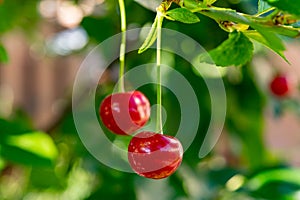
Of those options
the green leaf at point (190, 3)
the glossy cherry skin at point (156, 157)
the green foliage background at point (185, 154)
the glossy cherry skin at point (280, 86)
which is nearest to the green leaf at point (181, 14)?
the green leaf at point (190, 3)

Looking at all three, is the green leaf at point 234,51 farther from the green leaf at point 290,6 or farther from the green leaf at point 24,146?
the green leaf at point 24,146

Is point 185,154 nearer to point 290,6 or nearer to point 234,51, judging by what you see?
point 234,51

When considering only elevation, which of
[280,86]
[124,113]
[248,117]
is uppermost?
[124,113]

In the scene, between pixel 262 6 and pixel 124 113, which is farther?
pixel 124 113

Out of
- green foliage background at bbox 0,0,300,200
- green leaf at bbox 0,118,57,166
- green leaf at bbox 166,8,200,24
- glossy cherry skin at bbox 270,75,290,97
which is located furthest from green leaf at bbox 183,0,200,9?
glossy cherry skin at bbox 270,75,290,97

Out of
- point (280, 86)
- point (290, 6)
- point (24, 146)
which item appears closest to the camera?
point (290, 6)

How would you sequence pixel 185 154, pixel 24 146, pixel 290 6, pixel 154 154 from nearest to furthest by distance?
pixel 290 6
pixel 154 154
pixel 24 146
pixel 185 154

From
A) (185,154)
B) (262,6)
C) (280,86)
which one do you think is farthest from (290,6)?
(280,86)
